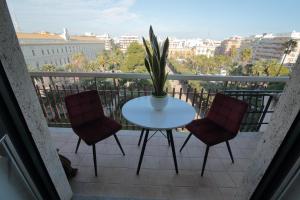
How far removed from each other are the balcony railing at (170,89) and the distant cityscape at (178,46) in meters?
0.43

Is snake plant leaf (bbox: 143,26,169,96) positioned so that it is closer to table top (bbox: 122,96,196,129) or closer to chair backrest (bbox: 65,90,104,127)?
table top (bbox: 122,96,196,129)

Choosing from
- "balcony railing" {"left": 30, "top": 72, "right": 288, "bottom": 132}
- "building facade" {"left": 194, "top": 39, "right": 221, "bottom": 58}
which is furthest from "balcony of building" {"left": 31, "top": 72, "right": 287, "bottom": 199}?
"building facade" {"left": 194, "top": 39, "right": 221, "bottom": 58}

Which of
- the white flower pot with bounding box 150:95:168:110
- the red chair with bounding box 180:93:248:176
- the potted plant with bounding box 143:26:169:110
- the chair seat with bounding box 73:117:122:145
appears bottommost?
the chair seat with bounding box 73:117:122:145

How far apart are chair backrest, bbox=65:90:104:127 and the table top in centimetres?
40

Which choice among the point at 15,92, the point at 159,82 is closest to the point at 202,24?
the point at 159,82

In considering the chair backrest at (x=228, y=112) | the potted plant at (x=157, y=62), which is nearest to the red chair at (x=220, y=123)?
the chair backrest at (x=228, y=112)

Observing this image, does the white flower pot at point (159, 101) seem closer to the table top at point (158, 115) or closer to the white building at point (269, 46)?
the table top at point (158, 115)

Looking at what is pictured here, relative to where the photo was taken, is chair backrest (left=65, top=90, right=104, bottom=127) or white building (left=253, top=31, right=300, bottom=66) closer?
chair backrest (left=65, top=90, right=104, bottom=127)

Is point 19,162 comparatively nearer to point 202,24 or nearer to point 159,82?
point 159,82

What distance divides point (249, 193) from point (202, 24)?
4320mm

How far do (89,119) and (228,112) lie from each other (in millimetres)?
1602

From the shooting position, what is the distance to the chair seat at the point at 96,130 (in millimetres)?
1474

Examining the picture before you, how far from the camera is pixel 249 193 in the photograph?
108 cm

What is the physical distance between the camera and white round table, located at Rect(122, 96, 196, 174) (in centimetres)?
139
